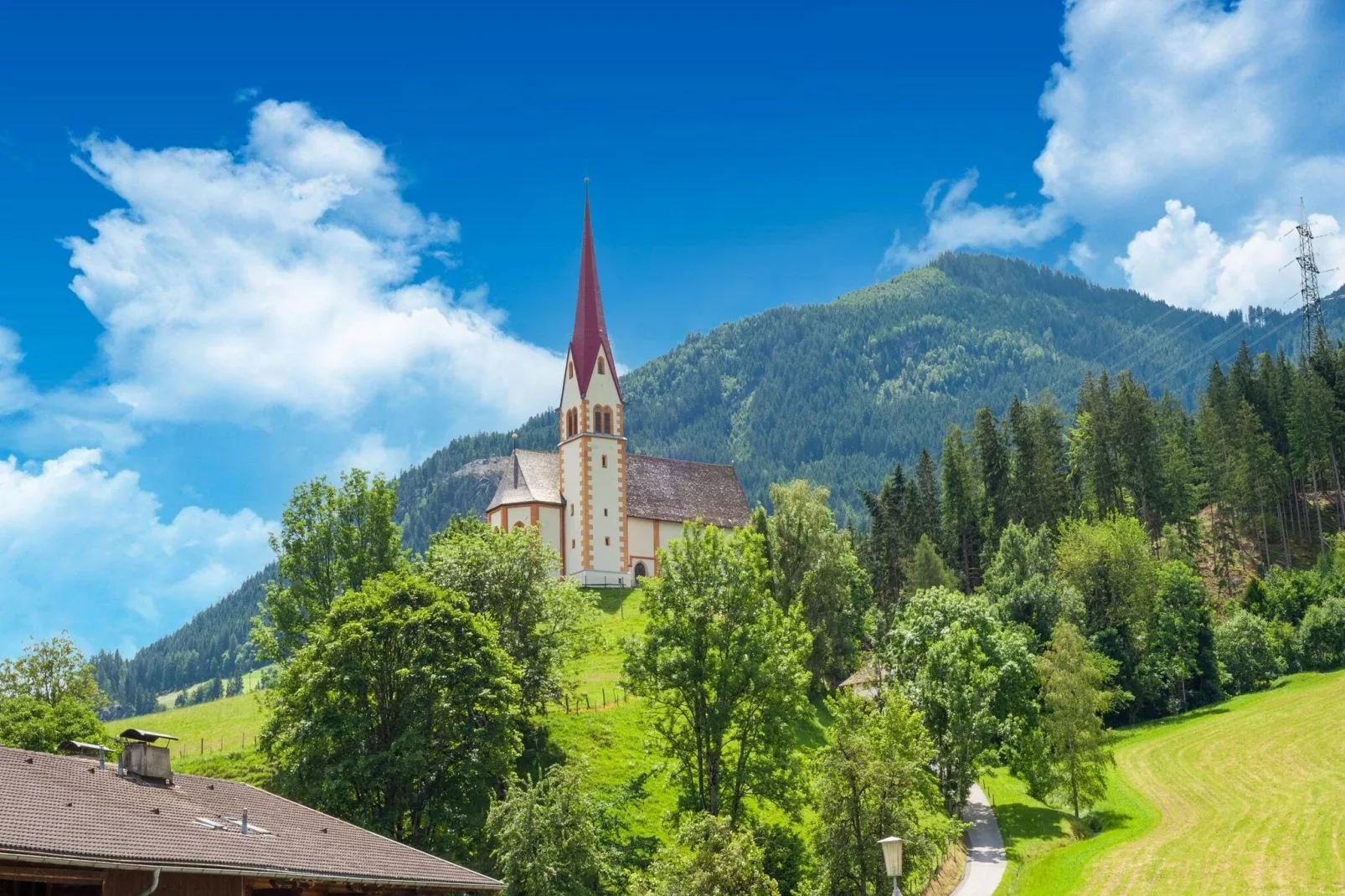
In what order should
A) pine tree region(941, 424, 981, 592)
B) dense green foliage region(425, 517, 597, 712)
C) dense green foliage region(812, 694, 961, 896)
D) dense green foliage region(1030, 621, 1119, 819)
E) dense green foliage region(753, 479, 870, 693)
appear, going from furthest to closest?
pine tree region(941, 424, 981, 592) < dense green foliage region(753, 479, 870, 693) < dense green foliage region(1030, 621, 1119, 819) < dense green foliage region(425, 517, 597, 712) < dense green foliage region(812, 694, 961, 896)

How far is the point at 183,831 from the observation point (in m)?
21.8

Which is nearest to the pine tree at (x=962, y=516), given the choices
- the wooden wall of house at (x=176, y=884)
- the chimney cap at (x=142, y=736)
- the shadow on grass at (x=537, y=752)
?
the shadow on grass at (x=537, y=752)

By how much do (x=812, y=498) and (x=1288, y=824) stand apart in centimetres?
3264

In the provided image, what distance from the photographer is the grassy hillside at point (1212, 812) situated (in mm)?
44156

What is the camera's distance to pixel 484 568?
167ft

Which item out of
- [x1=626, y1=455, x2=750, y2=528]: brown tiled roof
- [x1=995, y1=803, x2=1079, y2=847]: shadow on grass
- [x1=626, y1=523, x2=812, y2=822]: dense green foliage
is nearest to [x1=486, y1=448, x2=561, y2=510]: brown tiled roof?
[x1=626, y1=455, x2=750, y2=528]: brown tiled roof

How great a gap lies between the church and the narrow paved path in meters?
45.9

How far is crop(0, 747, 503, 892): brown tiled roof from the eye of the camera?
1889 cm

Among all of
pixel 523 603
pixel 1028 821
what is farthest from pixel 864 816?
pixel 1028 821

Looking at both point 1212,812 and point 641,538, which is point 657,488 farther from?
point 1212,812

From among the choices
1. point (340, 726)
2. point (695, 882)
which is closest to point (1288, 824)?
point (695, 882)

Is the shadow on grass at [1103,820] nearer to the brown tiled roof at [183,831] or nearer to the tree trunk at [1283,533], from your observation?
the brown tiled roof at [183,831]

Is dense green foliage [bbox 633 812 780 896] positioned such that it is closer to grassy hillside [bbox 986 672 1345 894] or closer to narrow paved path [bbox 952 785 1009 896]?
narrow paved path [bbox 952 785 1009 896]

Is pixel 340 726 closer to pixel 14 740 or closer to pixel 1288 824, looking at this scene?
pixel 14 740
